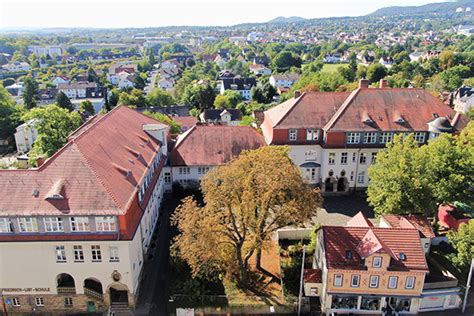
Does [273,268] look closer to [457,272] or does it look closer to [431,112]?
[457,272]

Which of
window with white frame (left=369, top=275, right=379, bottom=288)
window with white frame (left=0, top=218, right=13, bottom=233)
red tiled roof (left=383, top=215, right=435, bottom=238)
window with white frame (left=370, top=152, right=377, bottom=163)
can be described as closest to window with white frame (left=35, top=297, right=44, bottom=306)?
window with white frame (left=0, top=218, right=13, bottom=233)

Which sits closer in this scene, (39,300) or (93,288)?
(39,300)

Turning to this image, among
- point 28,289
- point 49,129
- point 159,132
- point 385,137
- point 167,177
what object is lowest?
point 28,289

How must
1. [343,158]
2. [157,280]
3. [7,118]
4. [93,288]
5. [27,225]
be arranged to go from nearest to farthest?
[27,225]
[93,288]
[157,280]
[343,158]
[7,118]

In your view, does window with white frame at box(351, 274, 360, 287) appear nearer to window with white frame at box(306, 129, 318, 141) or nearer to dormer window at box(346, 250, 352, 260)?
dormer window at box(346, 250, 352, 260)

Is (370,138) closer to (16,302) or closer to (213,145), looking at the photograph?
(213,145)

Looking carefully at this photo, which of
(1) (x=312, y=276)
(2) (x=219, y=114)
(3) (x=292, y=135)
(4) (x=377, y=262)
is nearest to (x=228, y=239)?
(1) (x=312, y=276)

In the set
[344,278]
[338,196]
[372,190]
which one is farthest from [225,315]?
[338,196]
